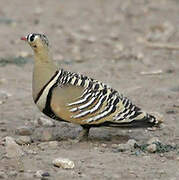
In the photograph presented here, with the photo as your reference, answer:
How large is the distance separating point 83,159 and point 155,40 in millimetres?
6996

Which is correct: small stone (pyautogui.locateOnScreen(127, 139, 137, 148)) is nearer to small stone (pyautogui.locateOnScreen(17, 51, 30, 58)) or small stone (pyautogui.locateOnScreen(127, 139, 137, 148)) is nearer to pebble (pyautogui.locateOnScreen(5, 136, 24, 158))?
pebble (pyautogui.locateOnScreen(5, 136, 24, 158))

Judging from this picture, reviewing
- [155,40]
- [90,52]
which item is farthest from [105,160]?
[155,40]

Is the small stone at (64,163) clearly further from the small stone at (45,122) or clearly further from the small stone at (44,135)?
the small stone at (45,122)

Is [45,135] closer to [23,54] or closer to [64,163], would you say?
[64,163]

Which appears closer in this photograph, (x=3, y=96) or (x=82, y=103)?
(x=82, y=103)

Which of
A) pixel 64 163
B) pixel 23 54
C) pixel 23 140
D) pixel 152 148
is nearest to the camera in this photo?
pixel 64 163

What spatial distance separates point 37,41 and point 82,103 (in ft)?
2.57

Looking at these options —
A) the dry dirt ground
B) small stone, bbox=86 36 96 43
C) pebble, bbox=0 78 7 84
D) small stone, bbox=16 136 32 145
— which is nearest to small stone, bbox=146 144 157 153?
the dry dirt ground

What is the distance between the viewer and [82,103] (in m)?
6.01

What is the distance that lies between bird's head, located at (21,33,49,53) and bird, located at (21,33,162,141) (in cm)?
24

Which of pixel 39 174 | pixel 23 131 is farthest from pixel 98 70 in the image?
pixel 39 174

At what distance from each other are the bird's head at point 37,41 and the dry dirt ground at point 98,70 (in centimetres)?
85

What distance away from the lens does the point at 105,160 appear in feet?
18.0

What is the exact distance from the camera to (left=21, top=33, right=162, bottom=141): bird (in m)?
5.99
